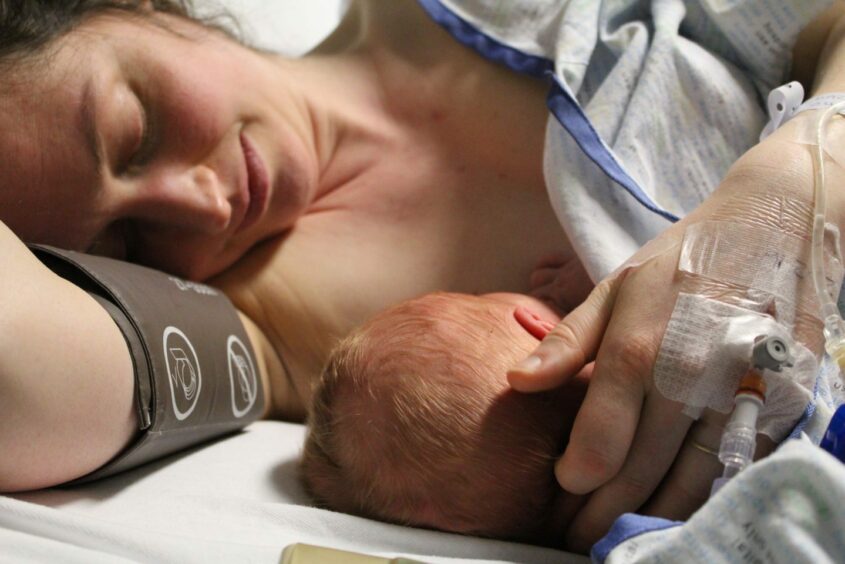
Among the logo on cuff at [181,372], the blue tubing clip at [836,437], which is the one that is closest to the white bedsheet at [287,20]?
the logo on cuff at [181,372]

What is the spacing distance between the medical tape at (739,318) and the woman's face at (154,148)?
0.68 metres

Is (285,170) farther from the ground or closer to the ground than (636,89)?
closer to the ground

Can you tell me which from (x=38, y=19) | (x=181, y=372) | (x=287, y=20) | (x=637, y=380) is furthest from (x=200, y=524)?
(x=287, y=20)

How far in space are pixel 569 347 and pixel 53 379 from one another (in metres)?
0.47

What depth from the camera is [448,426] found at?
0.73 metres

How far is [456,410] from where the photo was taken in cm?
73

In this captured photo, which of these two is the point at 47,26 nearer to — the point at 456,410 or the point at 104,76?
the point at 104,76

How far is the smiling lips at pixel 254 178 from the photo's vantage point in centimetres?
116

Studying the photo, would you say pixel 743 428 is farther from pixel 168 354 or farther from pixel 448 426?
pixel 168 354

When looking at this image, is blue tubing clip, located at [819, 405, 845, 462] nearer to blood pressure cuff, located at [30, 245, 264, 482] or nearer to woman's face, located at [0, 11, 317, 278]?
blood pressure cuff, located at [30, 245, 264, 482]

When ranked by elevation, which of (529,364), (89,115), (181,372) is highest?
(89,115)

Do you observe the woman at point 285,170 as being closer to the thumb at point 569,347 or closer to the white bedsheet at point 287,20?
the thumb at point 569,347

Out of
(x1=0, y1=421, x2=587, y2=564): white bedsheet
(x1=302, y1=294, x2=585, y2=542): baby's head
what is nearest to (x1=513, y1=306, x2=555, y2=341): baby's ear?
(x1=302, y1=294, x2=585, y2=542): baby's head

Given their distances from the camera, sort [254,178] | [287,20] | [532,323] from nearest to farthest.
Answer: [532,323]
[254,178]
[287,20]
